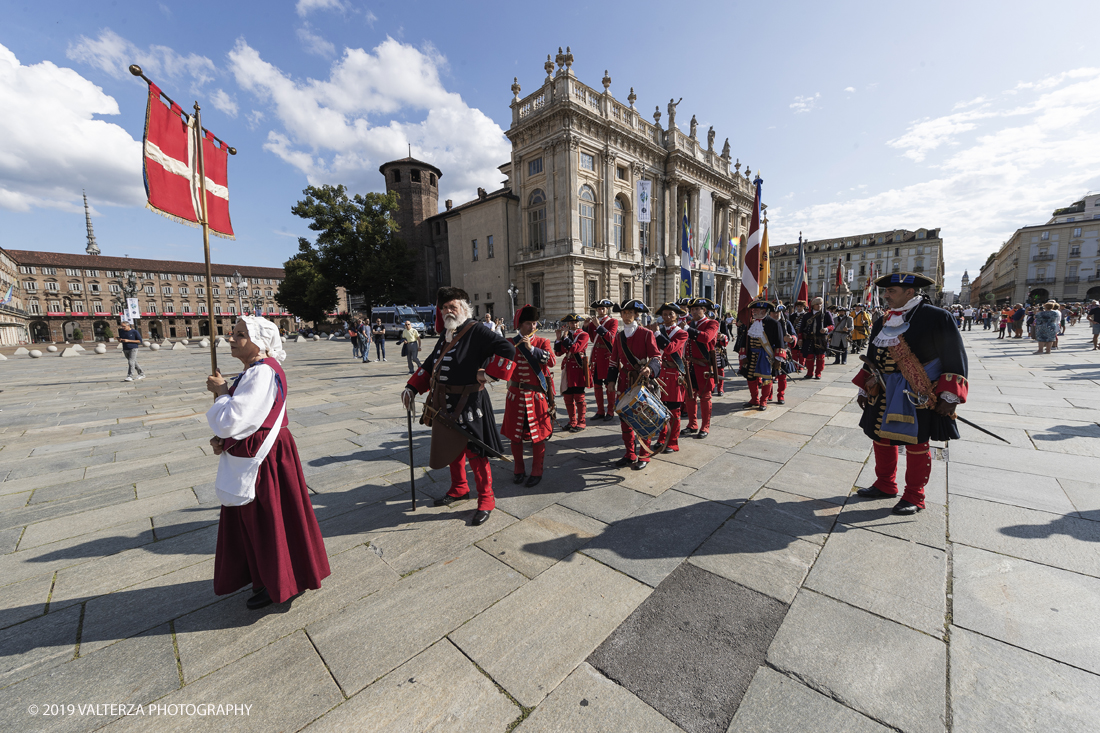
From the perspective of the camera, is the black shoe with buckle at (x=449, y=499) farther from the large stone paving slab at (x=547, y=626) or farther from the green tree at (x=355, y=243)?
the green tree at (x=355, y=243)

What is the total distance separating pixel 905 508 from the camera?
11.3 feet

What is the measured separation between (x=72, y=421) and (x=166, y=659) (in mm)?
8314

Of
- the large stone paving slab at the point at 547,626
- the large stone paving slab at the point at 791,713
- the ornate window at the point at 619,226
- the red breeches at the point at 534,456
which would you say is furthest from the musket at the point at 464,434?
the ornate window at the point at 619,226

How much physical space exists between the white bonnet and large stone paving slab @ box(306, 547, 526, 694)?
1624mm

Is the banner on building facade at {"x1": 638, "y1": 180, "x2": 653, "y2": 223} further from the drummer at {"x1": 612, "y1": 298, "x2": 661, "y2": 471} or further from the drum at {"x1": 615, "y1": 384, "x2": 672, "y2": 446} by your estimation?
the drum at {"x1": 615, "y1": 384, "x2": 672, "y2": 446}

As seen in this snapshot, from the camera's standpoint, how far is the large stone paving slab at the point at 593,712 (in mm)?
1740

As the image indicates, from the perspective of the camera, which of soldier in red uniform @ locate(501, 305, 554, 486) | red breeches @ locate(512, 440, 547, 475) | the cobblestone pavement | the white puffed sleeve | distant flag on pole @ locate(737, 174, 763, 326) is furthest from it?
distant flag on pole @ locate(737, 174, 763, 326)

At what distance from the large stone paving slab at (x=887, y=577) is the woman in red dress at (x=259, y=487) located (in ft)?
10.3

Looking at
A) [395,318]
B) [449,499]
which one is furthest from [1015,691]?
[395,318]

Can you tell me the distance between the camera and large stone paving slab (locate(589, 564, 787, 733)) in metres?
1.85

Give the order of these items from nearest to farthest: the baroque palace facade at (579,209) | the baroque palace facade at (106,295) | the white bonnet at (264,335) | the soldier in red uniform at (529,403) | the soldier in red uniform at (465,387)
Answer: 1. the white bonnet at (264,335)
2. the soldier in red uniform at (465,387)
3. the soldier in red uniform at (529,403)
4. the baroque palace facade at (579,209)
5. the baroque palace facade at (106,295)

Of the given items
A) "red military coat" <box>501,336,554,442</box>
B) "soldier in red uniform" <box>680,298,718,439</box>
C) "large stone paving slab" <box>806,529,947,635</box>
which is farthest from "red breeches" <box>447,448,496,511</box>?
"soldier in red uniform" <box>680,298,718,439</box>

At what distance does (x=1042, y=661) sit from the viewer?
1.96 metres

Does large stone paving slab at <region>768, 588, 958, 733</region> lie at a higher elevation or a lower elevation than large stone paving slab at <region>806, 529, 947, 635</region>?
lower
